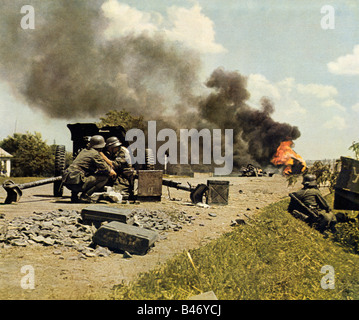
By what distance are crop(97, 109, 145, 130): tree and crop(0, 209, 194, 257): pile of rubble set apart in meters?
24.8

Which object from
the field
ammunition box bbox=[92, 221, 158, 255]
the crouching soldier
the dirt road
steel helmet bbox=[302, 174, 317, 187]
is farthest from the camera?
steel helmet bbox=[302, 174, 317, 187]

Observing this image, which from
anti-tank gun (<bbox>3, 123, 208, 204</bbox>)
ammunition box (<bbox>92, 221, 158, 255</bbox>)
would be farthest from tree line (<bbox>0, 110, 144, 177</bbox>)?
ammunition box (<bbox>92, 221, 158, 255</bbox>)

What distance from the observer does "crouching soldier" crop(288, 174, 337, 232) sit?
26.1 ft

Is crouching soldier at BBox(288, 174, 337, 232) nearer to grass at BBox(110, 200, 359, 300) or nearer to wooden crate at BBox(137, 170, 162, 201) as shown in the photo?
grass at BBox(110, 200, 359, 300)

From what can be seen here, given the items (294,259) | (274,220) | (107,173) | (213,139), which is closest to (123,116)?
(213,139)

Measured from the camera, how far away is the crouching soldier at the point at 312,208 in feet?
26.1

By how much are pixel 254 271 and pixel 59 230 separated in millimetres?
3669

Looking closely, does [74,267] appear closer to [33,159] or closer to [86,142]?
[86,142]

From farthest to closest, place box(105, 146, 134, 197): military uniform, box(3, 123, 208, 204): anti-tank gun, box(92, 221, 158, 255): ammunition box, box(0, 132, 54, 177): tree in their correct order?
box(0, 132, 54, 177): tree < box(3, 123, 208, 204): anti-tank gun < box(105, 146, 134, 197): military uniform < box(92, 221, 158, 255): ammunition box

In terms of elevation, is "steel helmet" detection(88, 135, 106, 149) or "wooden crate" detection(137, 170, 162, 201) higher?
"steel helmet" detection(88, 135, 106, 149)

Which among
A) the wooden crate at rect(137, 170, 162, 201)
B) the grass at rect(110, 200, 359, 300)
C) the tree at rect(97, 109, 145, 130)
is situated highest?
the tree at rect(97, 109, 145, 130)

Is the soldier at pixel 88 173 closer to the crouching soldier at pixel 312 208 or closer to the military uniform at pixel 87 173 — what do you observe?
the military uniform at pixel 87 173
